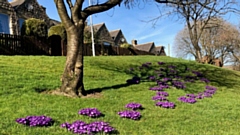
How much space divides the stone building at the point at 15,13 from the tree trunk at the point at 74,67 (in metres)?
20.3

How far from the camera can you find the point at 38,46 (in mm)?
16422

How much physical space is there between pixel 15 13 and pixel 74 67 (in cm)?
2192

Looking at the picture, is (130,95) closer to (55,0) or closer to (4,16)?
(55,0)

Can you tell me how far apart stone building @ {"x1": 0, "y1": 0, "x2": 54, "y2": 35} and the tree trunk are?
20.3m

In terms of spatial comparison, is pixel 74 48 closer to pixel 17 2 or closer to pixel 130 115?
pixel 130 115

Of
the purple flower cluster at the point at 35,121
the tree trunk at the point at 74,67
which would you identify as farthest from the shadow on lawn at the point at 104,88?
the purple flower cluster at the point at 35,121

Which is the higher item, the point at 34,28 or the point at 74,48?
the point at 34,28

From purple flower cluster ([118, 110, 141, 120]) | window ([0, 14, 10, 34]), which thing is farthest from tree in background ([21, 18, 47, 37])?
purple flower cluster ([118, 110, 141, 120])

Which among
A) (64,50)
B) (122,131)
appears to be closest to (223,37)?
(64,50)

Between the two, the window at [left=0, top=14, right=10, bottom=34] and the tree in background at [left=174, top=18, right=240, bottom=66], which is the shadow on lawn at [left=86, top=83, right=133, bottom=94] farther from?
the tree in background at [left=174, top=18, right=240, bottom=66]

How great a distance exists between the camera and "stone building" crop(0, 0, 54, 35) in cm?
2489

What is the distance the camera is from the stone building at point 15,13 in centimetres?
2489

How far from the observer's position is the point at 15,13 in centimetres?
2616

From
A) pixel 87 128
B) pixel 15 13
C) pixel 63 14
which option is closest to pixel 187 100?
pixel 87 128
